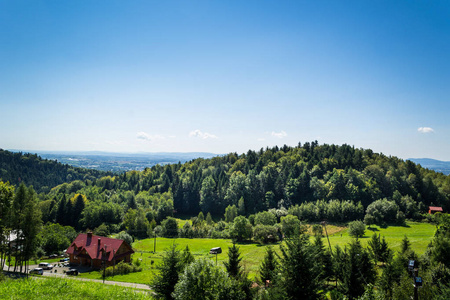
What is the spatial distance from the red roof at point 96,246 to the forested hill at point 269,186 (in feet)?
115

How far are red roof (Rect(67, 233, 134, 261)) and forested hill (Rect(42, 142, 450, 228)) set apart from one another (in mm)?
35086

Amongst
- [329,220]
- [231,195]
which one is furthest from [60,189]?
[329,220]

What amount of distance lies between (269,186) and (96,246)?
3354 inches

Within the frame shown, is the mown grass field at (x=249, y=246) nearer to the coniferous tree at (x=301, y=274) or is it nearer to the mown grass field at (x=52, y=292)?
the mown grass field at (x=52, y=292)

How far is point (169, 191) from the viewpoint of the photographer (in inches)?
5359

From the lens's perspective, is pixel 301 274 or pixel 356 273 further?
pixel 356 273

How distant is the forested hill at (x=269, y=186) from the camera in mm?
99188

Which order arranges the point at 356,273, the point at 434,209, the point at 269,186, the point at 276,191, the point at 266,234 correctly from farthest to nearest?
the point at 269,186
the point at 276,191
the point at 434,209
the point at 266,234
the point at 356,273

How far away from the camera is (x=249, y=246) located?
66.8m

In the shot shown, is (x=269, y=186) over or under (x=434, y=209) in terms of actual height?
over

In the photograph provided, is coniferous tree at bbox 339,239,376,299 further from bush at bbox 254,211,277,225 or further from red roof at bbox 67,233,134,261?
bush at bbox 254,211,277,225

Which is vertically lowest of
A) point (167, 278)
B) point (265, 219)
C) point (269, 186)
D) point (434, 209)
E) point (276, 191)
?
point (265, 219)

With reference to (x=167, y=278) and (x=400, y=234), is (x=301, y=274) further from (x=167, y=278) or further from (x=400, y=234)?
(x=400, y=234)

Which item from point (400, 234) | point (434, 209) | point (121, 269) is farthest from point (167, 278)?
point (434, 209)
